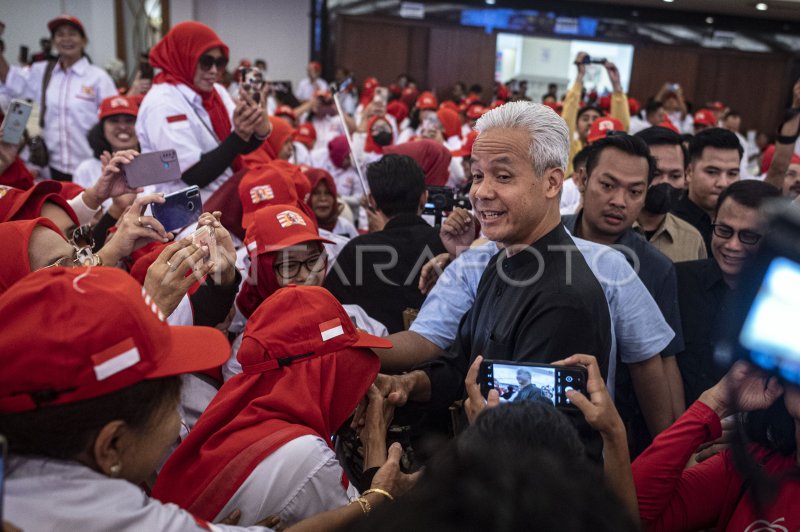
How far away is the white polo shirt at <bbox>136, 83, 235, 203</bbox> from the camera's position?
10.9 feet

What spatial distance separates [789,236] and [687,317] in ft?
5.12

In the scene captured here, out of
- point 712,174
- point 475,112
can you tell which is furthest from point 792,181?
point 475,112

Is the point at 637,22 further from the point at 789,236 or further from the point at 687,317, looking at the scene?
the point at 789,236

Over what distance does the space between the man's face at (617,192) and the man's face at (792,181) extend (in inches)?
69.7

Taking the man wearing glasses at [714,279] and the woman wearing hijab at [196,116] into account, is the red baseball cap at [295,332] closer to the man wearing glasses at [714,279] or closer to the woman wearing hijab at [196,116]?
the man wearing glasses at [714,279]

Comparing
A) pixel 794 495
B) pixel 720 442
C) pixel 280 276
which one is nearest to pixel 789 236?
pixel 794 495

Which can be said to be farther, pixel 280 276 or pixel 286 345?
pixel 280 276

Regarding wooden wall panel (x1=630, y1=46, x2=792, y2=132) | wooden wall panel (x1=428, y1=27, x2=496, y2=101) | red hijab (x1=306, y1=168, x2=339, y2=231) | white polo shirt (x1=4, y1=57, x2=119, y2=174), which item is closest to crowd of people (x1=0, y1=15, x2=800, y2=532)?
red hijab (x1=306, y1=168, x2=339, y2=231)

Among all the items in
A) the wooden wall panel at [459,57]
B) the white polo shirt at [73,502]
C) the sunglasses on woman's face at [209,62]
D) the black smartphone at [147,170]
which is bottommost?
the white polo shirt at [73,502]

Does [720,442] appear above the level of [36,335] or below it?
below

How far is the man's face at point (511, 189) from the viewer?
1.69 m

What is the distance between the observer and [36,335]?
0.95 meters

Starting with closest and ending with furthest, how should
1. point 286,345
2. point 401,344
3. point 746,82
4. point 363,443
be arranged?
point 286,345 → point 363,443 → point 401,344 → point 746,82

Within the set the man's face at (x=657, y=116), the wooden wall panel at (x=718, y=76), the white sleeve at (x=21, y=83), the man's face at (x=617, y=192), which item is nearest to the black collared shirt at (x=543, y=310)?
the man's face at (x=617, y=192)
